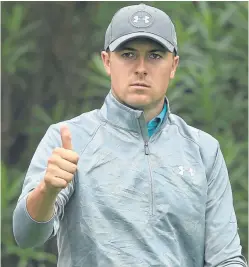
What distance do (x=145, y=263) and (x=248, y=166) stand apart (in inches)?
191

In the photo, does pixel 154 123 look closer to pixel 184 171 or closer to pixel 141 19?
pixel 184 171

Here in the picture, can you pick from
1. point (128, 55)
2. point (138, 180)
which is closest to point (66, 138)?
point (138, 180)

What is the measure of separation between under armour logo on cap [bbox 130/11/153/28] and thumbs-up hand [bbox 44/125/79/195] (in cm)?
61

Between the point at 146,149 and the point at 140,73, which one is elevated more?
the point at 140,73

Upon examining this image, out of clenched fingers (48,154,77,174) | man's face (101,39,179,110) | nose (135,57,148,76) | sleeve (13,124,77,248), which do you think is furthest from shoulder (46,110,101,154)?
clenched fingers (48,154,77,174)

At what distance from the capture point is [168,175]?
145 inches

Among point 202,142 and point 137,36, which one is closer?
point 137,36

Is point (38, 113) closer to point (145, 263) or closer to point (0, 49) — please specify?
point (0, 49)

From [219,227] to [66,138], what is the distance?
67 cm

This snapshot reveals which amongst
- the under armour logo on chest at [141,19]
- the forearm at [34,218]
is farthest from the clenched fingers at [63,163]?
the under armour logo on chest at [141,19]

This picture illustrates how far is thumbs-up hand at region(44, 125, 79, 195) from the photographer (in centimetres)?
326

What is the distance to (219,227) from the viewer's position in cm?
371

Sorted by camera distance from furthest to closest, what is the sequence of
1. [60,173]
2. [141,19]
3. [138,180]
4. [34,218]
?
[141,19]
[138,180]
[34,218]
[60,173]

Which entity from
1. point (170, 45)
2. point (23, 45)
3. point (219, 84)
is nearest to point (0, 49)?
point (23, 45)
